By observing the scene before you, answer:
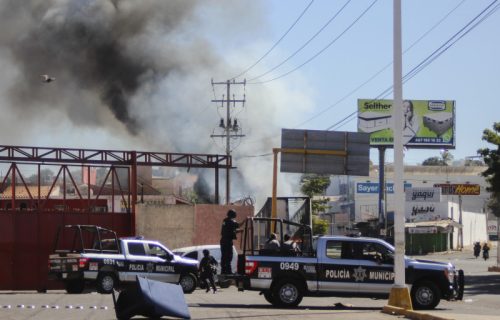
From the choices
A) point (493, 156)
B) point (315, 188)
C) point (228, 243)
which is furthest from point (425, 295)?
point (315, 188)

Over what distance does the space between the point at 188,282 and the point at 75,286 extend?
11.7ft

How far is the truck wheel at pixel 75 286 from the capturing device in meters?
25.6

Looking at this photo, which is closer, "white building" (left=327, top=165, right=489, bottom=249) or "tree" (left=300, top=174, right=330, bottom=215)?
"tree" (left=300, top=174, right=330, bottom=215)

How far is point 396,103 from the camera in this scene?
1762cm

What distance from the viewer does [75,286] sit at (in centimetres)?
2569

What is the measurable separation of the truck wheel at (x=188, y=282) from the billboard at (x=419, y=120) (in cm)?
3682

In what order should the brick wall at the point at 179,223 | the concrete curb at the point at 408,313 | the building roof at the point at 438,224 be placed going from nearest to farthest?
the concrete curb at the point at 408,313 < the brick wall at the point at 179,223 < the building roof at the point at 438,224

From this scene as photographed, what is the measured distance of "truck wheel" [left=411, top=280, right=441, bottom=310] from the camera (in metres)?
19.4

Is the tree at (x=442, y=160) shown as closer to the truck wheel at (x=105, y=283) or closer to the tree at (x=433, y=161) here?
the tree at (x=433, y=161)

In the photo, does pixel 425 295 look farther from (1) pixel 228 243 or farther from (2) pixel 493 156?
(2) pixel 493 156

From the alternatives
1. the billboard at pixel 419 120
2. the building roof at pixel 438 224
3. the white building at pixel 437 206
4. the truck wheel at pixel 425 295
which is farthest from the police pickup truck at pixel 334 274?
the building roof at pixel 438 224

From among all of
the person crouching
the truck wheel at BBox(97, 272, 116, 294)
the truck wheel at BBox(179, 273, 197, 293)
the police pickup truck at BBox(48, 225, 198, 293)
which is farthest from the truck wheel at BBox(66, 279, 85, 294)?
the person crouching

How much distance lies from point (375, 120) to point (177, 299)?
49.8 m

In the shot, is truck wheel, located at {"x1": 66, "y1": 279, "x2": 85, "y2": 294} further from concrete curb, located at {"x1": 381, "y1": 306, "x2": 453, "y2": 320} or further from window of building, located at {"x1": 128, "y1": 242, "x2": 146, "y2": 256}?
concrete curb, located at {"x1": 381, "y1": 306, "x2": 453, "y2": 320}
